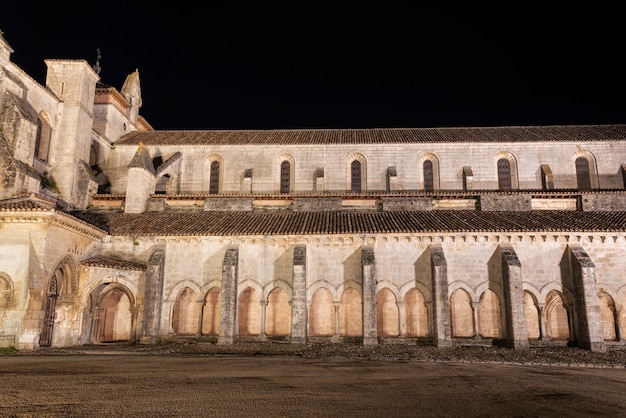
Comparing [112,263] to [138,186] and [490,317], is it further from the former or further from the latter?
[490,317]

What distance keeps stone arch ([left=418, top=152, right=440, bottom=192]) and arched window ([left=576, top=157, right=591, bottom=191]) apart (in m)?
9.80

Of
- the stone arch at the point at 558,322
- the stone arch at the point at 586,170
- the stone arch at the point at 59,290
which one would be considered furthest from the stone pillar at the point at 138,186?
the stone arch at the point at 586,170

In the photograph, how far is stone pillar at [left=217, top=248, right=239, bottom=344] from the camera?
22453 mm

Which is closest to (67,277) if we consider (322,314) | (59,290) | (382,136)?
(59,290)

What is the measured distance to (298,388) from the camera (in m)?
10.4

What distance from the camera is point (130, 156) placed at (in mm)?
35156

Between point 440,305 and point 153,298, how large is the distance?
1393 cm

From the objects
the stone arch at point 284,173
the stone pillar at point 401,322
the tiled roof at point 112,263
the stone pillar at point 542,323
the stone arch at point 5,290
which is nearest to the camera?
the stone arch at point 5,290

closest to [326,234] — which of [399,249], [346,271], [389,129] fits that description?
[346,271]

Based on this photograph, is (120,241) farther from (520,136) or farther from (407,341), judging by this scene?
(520,136)

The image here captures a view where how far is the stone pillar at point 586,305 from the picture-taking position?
70.4ft

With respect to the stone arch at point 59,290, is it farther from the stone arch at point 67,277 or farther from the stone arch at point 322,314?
the stone arch at point 322,314

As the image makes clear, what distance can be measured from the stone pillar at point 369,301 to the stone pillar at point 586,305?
381 inches

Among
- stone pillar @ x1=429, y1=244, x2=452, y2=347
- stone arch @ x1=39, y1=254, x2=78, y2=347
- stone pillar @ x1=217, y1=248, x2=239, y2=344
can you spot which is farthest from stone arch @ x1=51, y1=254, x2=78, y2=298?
stone pillar @ x1=429, y1=244, x2=452, y2=347
